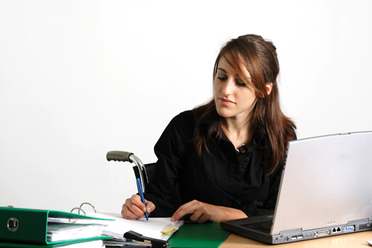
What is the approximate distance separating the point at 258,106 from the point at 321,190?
826 mm

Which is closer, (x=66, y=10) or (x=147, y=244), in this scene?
(x=147, y=244)

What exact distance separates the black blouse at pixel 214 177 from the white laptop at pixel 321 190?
0.51 metres

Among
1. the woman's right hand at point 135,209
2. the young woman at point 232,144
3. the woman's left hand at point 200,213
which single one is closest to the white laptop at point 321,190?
the woman's left hand at point 200,213

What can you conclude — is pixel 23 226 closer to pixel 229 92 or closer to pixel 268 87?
pixel 229 92

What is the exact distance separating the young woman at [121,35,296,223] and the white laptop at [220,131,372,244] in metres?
0.48

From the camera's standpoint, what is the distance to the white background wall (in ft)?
11.2

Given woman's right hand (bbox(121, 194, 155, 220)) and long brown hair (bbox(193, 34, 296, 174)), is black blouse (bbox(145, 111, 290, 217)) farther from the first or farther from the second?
woman's right hand (bbox(121, 194, 155, 220))

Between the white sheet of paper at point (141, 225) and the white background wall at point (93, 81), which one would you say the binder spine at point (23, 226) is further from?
the white background wall at point (93, 81)

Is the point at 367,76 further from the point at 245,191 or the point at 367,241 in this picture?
the point at 367,241

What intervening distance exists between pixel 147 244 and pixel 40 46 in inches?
102

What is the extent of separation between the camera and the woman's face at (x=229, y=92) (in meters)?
1.76

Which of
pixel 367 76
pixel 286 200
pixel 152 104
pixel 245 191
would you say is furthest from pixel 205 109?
pixel 367 76

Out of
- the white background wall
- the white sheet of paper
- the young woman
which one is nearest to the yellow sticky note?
the white sheet of paper

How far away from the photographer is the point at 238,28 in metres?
3.37
